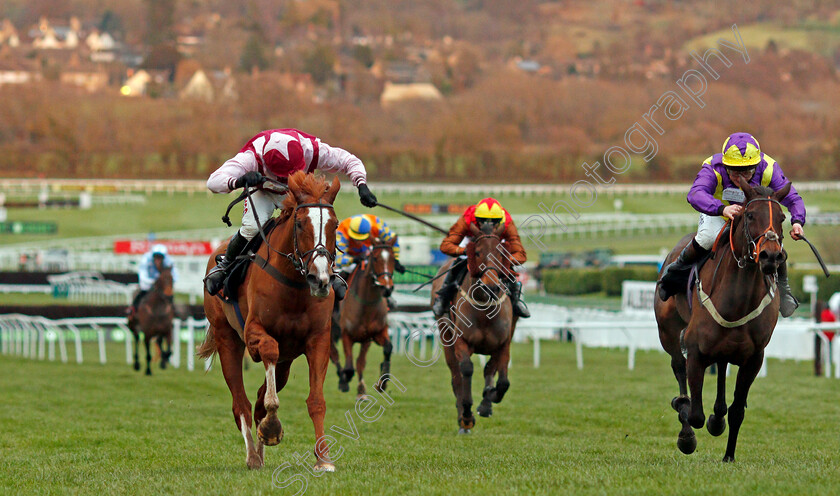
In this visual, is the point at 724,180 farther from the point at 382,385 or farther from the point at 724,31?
the point at 724,31

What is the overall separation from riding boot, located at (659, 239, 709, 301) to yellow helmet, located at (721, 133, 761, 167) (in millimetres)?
600

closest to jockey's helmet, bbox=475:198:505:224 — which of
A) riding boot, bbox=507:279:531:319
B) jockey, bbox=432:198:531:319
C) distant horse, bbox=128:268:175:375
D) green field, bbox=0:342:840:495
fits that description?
jockey, bbox=432:198:531:319

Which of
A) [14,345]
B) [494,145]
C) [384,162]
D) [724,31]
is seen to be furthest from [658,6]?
[14,345]

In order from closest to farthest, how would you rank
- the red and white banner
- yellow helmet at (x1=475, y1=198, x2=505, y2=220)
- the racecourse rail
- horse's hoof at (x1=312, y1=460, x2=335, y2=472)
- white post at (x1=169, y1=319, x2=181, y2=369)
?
horse's hoof at (x1=312, y1=460, x2=335, y2=472) → yellow helmet at (x1=475, y1=198, x2=505, y2=220) → the racecourse rail → white post at (x1=169, y1=319, x2=181, y2=369) → the red and white banner

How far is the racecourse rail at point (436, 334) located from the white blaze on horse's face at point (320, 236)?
9.14 meters

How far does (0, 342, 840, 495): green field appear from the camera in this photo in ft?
20.0

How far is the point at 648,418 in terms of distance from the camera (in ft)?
34.8

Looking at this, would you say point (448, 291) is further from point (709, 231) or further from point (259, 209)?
point (709, 231)

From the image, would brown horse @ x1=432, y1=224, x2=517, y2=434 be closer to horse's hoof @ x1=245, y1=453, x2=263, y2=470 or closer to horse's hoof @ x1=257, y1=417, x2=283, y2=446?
horse's hoof @ x1=245, y1=453, x2=263, y2=470

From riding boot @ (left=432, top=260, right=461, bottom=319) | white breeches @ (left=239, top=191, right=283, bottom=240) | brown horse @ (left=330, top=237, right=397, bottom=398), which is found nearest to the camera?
Result: white breeches @ (left=239, top=191, right=283, bottom=240)

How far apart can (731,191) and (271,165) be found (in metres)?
2.63

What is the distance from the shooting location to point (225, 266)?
7.31m

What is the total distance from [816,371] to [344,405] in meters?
7.08

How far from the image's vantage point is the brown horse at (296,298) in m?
6.34
